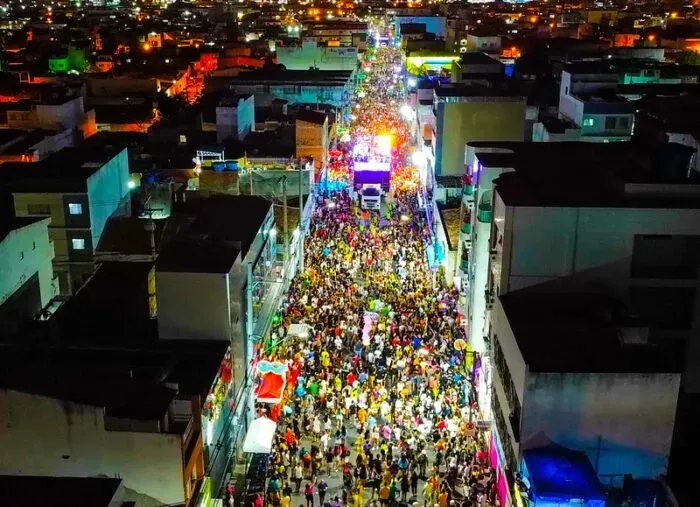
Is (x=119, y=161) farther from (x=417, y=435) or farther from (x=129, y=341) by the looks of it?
(x=417, y=435)

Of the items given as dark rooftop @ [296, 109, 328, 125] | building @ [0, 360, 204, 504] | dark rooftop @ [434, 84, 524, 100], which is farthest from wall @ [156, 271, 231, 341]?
dark rooftop @ [296, 109, 328, 125]

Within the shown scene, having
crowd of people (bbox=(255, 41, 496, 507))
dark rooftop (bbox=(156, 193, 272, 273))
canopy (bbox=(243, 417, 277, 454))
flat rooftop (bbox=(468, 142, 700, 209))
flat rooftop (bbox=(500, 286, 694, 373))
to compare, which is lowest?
crowd of people (bbox=(255, 41, 496, 507))

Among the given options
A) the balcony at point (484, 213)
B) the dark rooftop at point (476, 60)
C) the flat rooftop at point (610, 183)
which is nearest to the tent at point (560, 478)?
the flat rooftop at point (610, 183)

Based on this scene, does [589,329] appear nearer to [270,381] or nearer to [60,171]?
[270,381]

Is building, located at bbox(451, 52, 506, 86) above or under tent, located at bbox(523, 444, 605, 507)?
above

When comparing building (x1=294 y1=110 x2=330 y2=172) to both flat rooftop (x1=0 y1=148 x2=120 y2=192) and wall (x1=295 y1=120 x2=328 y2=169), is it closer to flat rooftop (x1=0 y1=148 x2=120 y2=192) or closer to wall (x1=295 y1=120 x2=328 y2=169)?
wall (x1=295 y1=120 x2=328 y2=169)

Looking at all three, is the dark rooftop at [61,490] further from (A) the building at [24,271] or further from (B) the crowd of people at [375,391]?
(A) the building at [24,271]
